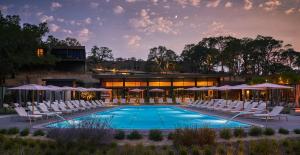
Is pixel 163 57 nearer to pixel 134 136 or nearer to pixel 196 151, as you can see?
pixel 134 136

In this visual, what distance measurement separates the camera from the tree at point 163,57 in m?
80.3

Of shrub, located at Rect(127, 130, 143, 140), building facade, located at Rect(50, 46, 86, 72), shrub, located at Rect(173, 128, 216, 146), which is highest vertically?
building facade, located at Rect(50, 46, 86, 72)

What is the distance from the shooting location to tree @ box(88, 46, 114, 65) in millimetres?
81125

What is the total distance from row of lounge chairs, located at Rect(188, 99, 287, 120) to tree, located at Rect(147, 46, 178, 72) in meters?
49.5

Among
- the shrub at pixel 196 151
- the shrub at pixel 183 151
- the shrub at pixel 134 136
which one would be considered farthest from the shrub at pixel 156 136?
the shrub at pixel 196 151

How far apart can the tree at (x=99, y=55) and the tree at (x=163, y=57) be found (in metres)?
9.67

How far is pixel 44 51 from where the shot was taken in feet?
157

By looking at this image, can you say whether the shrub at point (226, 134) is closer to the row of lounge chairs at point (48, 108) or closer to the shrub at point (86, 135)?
the shrub at point (86, 135)

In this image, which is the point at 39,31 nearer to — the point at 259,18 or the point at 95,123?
the point at 259,18

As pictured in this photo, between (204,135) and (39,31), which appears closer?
(204,135)

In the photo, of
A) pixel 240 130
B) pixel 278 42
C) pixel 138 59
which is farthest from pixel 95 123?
pixel 138 59

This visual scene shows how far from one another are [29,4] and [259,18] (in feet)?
69.7

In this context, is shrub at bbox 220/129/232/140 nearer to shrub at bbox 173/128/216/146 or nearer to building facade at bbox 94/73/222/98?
shrub at bbox 173/128/216/146

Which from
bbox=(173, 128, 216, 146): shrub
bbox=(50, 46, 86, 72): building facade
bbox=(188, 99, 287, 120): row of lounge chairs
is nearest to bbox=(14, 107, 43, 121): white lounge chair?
bbox=(173, 128, 216, 146): shrub
